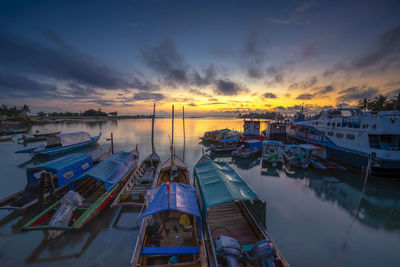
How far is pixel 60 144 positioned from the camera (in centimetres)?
2694

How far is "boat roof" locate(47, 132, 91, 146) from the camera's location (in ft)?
87.7

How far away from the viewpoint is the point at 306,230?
9.28m

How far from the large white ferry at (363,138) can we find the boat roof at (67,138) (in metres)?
45.0

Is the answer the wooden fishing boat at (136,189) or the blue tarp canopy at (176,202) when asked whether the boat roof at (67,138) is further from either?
the blue tarp canopy at (176,202)

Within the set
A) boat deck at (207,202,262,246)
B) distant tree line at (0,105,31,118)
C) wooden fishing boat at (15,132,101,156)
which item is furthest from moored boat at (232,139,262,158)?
distant tree line at (0,105,31,118)

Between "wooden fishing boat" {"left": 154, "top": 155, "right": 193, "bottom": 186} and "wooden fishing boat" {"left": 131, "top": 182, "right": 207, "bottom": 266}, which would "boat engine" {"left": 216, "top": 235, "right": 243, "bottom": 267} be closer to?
"wooden fishing boat" {"left": 131, "top": 182, "right": 207, "bottom": 266}

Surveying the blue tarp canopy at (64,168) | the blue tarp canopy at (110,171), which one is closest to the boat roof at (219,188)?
the blue tarp canopy at (110,171)

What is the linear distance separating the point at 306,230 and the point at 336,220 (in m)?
3.00

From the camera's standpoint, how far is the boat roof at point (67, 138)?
26.7 m

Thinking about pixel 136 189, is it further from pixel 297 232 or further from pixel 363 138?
pixel 363 138

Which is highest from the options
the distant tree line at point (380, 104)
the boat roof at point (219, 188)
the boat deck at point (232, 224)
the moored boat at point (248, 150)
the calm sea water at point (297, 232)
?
the distant tree line at point (380, 104)

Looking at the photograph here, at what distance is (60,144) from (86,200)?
23.8 m

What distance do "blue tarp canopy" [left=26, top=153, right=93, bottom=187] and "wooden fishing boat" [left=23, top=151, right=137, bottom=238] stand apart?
1.01 m

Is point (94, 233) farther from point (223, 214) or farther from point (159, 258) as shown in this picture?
point (223, 214)
